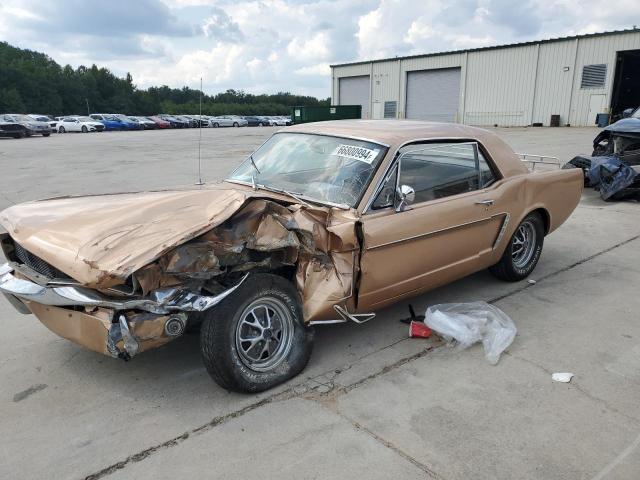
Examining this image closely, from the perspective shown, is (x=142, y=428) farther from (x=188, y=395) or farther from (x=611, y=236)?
(x=611, y=236)

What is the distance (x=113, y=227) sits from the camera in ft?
9.80

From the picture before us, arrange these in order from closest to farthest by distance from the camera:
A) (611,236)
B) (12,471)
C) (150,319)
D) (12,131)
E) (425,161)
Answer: (12,471), (150,319), (425,161), (611,236), (12,131)

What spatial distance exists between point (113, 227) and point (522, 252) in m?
4.02

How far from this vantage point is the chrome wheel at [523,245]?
16.8ft

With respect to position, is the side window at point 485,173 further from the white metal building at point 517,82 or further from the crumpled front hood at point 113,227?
the white metal building at point 517,82

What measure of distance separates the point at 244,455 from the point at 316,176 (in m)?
2.08

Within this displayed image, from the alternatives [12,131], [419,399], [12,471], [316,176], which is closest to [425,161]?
[316,176]

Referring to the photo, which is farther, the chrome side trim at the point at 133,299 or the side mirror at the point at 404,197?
the side mirror at the point at 404,197

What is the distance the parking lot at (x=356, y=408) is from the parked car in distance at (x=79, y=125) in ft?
143

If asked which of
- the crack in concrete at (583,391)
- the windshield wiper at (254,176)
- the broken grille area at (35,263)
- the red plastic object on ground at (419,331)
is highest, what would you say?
the windshield wiper at (254,176)

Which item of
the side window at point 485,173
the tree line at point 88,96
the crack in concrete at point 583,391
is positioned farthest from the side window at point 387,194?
the tree line at point 88,96

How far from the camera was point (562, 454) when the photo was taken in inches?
104

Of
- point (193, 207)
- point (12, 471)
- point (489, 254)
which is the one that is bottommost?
point (12, 471)

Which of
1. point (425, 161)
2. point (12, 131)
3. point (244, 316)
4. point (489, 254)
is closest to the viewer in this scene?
point (244, 316)
